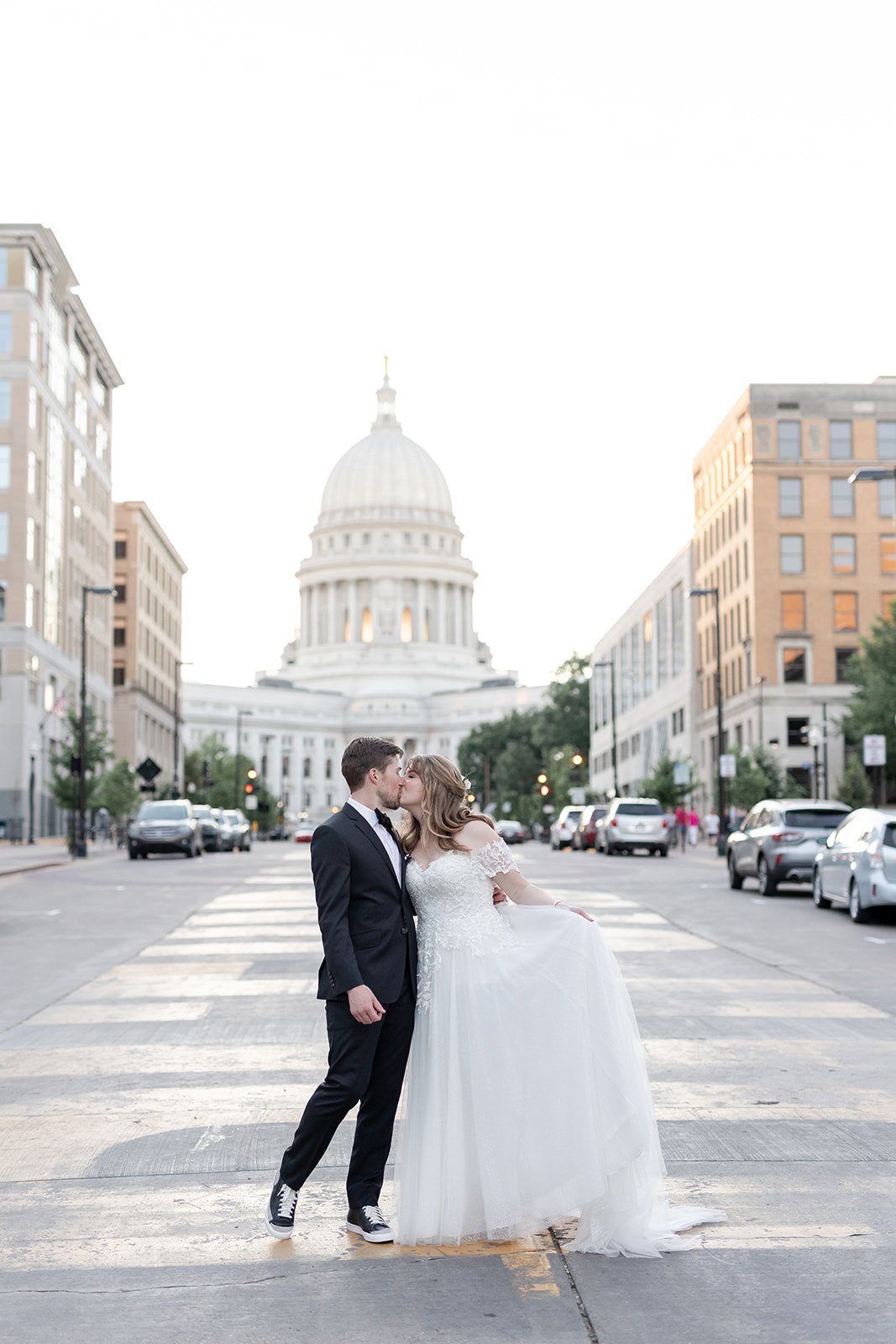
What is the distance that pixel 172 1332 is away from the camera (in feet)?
17.4

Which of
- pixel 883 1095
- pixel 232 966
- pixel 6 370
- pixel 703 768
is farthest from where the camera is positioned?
pixel 703 768

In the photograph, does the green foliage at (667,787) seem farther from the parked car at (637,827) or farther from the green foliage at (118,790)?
the green foliage at (118,790)

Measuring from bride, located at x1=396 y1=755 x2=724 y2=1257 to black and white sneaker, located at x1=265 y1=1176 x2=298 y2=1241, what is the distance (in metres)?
0.39

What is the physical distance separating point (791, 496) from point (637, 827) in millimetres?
33079

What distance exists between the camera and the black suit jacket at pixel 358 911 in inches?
249

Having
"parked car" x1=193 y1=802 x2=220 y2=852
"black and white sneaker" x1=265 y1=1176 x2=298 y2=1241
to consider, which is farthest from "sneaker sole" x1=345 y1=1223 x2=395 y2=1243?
"parked car" x1=193 y1=802 x2=220 y2=852

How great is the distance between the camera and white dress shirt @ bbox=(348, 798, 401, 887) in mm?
6512

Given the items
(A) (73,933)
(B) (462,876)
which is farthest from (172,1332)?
(A) (73,933)

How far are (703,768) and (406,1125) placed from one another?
84.0 metres

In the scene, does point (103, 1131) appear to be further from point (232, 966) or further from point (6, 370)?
point (6, 370)

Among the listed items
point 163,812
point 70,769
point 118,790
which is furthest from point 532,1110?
point 118,790

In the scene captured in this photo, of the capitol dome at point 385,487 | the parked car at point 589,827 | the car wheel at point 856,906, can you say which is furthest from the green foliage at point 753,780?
the capitol dome at point 385,487

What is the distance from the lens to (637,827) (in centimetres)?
5203

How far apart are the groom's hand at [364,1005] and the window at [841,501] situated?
77287 mm
